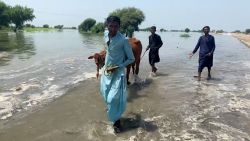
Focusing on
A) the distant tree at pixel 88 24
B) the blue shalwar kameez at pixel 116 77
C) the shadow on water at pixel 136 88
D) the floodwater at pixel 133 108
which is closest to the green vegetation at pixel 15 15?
the distant tree at pixel 88 24

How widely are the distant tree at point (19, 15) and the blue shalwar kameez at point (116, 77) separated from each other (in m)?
78.5

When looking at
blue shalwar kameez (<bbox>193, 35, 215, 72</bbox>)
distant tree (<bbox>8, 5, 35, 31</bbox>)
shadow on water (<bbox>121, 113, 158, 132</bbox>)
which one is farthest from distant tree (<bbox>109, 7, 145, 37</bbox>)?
shadow on water (<bbox>121, 113, 158, 132</bbox>)

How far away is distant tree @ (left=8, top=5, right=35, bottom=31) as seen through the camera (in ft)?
262

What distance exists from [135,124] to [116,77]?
1.06 m

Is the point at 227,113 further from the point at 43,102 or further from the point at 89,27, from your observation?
the point at 89,27

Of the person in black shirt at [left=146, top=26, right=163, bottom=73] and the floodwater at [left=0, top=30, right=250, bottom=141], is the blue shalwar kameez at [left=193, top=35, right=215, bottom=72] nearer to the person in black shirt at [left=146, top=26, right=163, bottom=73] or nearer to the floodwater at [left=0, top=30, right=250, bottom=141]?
the floodwater at [left=0, top=30, right=250, bottom=141]

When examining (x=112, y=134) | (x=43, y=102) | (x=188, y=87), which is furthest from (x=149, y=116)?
(x=188, y=87)

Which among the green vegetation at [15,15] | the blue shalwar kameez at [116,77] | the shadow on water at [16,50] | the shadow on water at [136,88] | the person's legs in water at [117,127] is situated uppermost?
the green vegetation at [15,15]

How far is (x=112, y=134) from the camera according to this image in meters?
5.64

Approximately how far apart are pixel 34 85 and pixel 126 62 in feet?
15.4

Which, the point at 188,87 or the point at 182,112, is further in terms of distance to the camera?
the point at 188,87

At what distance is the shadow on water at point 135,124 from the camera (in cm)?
594

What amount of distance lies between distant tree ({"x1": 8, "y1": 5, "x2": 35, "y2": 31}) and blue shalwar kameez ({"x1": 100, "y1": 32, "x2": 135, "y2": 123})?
78.5 meters

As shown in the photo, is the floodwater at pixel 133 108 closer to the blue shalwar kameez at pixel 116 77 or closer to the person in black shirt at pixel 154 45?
the blue shalwar kameez at pixel 116 77
